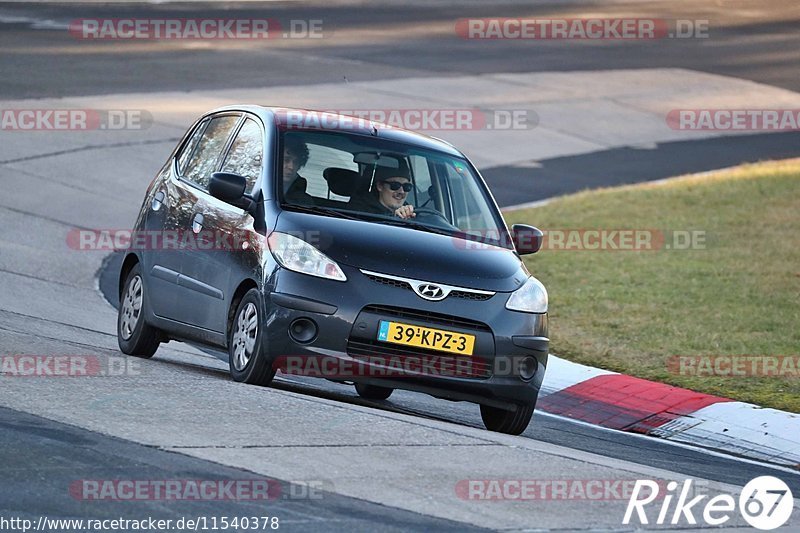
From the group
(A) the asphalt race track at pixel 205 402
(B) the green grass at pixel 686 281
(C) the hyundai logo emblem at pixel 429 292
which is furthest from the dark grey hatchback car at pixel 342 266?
(B) the green grass at pixel 686 281

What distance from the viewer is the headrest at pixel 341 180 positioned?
9.55m

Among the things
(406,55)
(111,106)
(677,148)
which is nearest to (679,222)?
(677,148)

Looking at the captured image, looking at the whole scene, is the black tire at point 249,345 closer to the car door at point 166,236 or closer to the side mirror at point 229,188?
the side mirror at point 229,188

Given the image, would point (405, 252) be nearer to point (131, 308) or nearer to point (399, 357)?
point (399, 357)

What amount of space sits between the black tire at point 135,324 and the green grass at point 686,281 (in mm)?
3725

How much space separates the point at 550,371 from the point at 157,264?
11.3ft

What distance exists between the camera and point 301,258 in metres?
8.84

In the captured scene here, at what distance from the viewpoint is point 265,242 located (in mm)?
9031

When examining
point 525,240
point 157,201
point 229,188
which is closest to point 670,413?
→ point 525,240

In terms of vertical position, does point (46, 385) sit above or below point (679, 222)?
above

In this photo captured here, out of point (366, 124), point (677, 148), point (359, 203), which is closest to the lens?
point (359, 203)

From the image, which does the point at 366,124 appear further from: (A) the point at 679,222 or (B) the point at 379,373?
(A) the point at 679,222

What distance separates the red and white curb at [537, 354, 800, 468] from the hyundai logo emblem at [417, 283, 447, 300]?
260 cm

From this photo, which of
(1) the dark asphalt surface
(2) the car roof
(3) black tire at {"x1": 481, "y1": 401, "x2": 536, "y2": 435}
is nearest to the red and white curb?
(3) black tire at {"x1": 481, "y1": 401, "x2": 536, "y2": 435}
